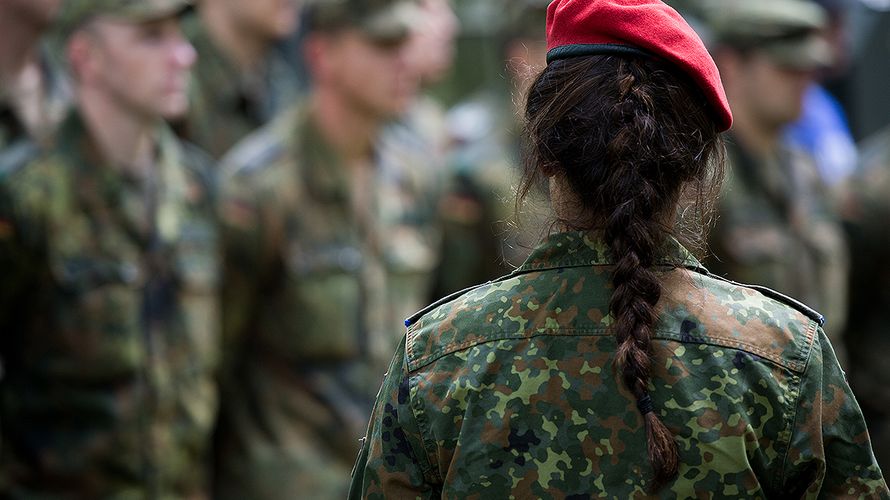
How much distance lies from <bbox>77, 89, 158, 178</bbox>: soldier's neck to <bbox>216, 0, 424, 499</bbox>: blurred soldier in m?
0.51

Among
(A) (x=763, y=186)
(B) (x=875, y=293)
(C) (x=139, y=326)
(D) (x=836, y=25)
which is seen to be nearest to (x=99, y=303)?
(C) (x=139, y=326)

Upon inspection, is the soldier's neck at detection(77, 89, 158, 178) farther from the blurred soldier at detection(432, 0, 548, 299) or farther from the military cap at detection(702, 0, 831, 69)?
the military cap at detection(702, 0, 831, 69)

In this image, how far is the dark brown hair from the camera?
2.21 metres

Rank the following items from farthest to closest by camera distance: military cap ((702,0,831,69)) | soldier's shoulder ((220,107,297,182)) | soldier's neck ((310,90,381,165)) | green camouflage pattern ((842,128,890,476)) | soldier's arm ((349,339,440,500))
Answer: military cap ((702,0,831,69)) < green camouflage pattern ((842,128,890,476)) < soldier's neck ((310,90,381,165)) < soldier's shoulder ((220,107,297,182)) < soldier's arm ((349,339,440,500))

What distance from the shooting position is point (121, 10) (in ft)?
18.2

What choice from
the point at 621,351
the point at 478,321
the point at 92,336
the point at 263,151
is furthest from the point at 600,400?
→ the point at 263,151

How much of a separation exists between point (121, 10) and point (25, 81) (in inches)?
18.9

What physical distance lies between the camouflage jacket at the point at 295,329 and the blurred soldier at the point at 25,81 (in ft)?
2.44

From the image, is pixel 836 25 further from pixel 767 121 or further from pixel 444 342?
pixel 444 342

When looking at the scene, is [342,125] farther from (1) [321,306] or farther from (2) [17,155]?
(2) [17,155]

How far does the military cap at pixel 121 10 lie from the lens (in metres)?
5.53

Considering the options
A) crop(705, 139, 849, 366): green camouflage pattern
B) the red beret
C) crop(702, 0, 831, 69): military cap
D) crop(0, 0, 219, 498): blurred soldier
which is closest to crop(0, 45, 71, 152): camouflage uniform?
crop(0, 0, 219, 498): blurred soldier

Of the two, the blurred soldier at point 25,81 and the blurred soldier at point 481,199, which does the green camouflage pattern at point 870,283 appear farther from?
the blurred soldier at point 25,81

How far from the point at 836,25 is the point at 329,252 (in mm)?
3579
